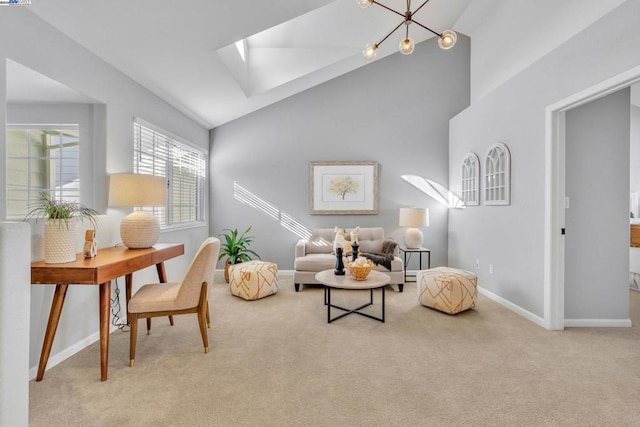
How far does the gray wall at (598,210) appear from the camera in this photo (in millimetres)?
3008

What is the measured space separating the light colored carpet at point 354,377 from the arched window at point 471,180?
177 centimetres

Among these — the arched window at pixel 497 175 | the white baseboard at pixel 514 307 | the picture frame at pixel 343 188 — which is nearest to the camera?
the white baseboard at pixel 514 307

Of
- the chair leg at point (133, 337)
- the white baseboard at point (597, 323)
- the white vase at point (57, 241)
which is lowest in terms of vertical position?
the white baseboard at point (597, 323)

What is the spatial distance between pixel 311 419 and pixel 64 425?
4.16 feet

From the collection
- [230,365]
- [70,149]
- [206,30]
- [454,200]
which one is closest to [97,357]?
[230,365]

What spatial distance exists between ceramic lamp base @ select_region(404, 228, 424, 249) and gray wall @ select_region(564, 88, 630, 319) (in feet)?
6.47

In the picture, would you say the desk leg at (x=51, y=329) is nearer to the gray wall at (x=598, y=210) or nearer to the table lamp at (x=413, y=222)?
the table lamp at (x=413, y=222)

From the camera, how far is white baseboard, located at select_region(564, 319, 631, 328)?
3002 millimetres

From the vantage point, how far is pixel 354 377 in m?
2.10

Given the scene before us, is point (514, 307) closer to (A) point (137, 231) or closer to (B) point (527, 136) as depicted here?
(B) point (527, 136)

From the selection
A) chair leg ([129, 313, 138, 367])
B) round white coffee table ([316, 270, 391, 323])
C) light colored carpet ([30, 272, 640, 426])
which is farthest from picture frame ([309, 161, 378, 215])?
chair leg ([129, 313, 138, 367])

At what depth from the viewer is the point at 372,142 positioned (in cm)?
524

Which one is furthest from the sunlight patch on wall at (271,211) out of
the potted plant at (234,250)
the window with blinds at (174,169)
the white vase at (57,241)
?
the white vase at (57,241)

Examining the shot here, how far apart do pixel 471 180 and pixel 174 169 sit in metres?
4.04
